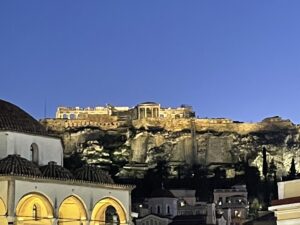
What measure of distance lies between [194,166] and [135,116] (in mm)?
16500

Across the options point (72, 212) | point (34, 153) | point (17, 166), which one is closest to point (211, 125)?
point (72, 212)

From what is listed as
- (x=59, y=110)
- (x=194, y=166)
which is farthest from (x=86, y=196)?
(x=59, y=110)

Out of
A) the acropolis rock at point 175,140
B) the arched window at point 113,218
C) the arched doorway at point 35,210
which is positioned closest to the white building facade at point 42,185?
the arched doorway at point 35,210

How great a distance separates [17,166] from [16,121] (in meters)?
2.77

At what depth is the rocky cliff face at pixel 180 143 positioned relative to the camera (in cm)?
10088

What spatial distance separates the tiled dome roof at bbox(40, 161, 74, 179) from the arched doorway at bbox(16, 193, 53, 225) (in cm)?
92

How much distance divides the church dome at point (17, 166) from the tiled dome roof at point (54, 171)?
0.47 metres

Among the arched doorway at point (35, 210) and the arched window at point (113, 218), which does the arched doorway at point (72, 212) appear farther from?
the arched window at point (113, 218)

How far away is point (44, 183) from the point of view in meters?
25.3

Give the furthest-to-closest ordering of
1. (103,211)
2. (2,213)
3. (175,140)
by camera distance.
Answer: (175,140) → (103,211) → (2,213)

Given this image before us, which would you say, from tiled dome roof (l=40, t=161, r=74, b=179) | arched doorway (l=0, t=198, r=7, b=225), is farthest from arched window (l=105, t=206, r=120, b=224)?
arched doorway (l=0, t=198, r=7, b=225)

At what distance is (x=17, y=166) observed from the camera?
24.8m

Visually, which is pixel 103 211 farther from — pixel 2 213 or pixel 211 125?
pixel 211 125

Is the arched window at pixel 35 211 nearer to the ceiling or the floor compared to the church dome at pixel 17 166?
nearer to the floor
